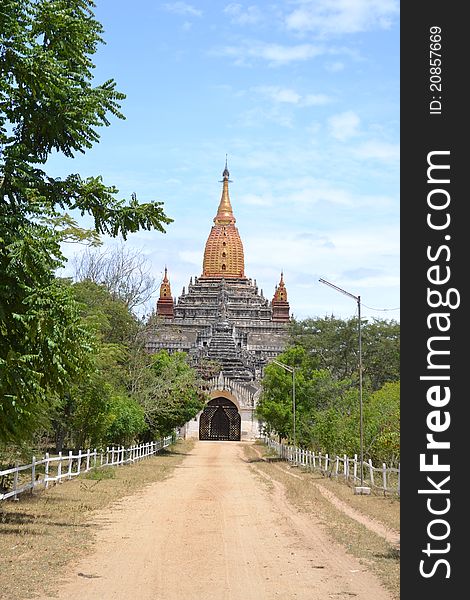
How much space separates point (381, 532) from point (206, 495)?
800 centimetres

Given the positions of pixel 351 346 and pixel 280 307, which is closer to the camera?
pixel 351 346

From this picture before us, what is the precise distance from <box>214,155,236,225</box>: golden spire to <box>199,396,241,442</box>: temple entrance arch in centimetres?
4159

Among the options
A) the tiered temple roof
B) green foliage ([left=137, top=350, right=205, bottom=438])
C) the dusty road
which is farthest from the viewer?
the tiered temple roof

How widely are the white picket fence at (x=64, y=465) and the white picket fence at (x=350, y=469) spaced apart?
7.42 meters

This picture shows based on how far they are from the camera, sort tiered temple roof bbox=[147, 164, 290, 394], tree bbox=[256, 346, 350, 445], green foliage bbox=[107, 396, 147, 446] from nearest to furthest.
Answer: green foliage bbox=[107, 396, 147, 446], tree bbox=[256, 346, 350, 445], tiered temple roof bbox=[147, 164, 290, 394]

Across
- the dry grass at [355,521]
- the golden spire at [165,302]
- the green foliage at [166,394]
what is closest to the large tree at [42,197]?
the dry grass at [355,521]

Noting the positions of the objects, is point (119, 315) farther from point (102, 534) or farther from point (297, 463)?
point (102, 534)

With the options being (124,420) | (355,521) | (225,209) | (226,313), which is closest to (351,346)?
(124,420)

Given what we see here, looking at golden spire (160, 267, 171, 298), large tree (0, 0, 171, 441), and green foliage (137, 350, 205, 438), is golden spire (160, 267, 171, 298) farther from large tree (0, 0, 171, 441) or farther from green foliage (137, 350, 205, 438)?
large tree (0, 0, 171, 441)

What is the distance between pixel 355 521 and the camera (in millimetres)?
18031

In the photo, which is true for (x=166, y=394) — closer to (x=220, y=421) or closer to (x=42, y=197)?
(x=42, y=197)

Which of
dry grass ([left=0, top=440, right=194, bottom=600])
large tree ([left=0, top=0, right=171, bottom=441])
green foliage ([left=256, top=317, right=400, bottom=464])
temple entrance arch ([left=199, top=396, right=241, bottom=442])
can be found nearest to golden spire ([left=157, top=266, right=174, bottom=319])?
temple entrance arch ([left=199, top=396, right=241, bottom=442])

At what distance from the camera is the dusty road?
10523 mm

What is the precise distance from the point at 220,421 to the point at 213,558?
6624cm
